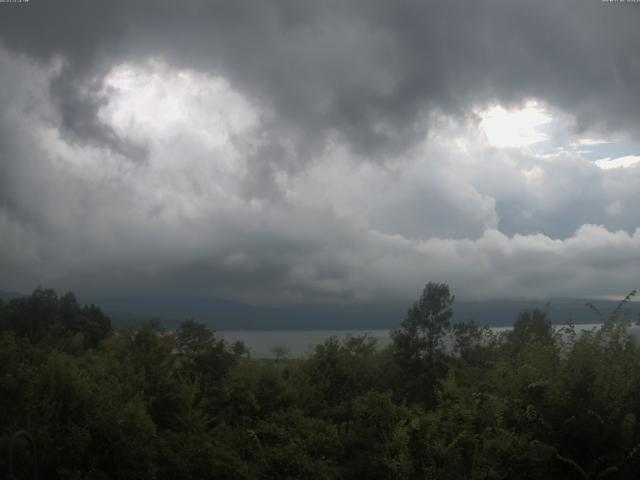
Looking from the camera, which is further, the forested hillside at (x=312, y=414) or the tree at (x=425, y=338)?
the tree at (x=425, y=338)

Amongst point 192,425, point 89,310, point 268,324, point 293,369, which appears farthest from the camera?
point 268,324

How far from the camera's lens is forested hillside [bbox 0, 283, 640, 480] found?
13.7 metres

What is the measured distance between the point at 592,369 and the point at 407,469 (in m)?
5.42

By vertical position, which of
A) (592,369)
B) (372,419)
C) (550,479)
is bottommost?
(550,479)

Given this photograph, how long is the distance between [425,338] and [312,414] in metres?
4.99

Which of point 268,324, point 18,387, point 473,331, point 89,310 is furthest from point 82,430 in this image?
point 268,324

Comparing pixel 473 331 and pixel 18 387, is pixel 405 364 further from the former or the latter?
pixel 18 387

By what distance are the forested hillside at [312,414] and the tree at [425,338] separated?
0.07 metres

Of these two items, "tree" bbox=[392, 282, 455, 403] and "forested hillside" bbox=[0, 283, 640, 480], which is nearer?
"forested hillside" bbox=[0, 283, 640, 480]

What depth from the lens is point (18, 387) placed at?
1421cm

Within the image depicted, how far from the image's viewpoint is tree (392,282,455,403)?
21359 millimetres

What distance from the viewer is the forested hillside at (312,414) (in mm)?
13719

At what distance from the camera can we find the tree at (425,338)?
2136 centimetres

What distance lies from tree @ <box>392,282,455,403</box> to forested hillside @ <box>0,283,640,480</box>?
0.23ft
